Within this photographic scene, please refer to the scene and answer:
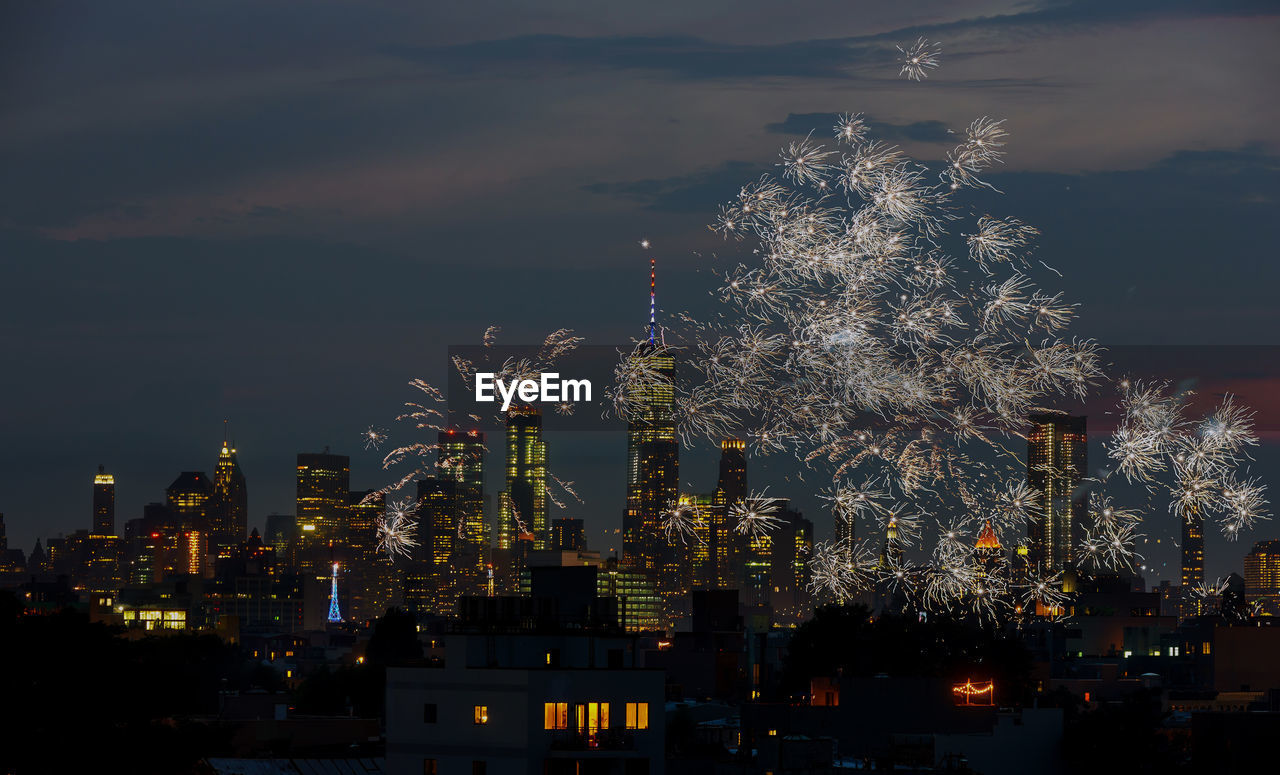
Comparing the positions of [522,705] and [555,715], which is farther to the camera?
[555,715]

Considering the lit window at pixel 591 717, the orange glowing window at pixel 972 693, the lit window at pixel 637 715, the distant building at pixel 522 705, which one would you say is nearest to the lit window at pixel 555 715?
the distant building at pixel 522 705

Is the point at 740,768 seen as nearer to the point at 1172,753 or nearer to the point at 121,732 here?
the point at 121,732

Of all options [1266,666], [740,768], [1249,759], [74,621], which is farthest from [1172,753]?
[1266,666]

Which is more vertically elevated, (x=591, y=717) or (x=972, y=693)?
(x=591, y=717)

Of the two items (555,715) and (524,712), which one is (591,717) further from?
(524,712)

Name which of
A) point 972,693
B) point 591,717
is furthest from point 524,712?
point 972,693
